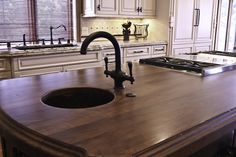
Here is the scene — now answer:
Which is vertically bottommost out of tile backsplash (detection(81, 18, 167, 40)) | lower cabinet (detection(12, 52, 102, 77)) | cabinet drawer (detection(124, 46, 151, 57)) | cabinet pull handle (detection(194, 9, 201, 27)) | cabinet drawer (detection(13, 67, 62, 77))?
cabinet drawer (detection(13, 67, 62, 77))

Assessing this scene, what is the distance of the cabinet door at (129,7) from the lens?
12.8ft

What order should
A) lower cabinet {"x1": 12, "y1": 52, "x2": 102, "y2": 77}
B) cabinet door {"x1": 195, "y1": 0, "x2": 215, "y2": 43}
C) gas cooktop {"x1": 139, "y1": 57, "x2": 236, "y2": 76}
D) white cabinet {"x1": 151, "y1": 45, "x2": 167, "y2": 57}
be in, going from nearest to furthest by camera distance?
gas cooktop {"x1": 139, "y1": 57, "x2": 236, "y2": 76}, lower cabinet {"x1": 12, "y1": 52, "x2": 102, "y2": 77}, white cabinet {"x1": 151, "y1": 45, "x2": 167, "y2": 57}, cabinet door {"x1": 195, "y1": 0, "x2": 215, "y2": 43}

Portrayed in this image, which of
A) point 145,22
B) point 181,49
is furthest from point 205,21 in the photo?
point 145,22

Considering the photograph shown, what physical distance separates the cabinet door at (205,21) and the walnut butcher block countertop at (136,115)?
11.4 feet

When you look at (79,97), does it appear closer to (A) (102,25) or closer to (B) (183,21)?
(A) (102,25)

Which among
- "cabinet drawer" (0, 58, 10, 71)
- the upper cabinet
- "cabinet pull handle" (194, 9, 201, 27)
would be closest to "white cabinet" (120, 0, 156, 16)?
the upper cabinet

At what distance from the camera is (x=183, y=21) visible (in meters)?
4.47

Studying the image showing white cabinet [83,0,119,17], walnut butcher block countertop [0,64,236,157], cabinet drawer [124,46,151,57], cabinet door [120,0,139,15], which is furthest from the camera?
cabinet door [120,0,139,15]

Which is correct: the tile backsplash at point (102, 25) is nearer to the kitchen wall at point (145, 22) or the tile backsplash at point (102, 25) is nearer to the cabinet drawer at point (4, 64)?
the kitchen wall at point (145, 22)

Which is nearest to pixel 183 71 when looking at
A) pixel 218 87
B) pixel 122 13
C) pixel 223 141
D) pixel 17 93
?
pixel 218 87

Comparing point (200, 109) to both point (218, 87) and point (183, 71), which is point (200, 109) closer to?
point (218, 87)

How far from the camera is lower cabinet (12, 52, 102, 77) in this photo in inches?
110

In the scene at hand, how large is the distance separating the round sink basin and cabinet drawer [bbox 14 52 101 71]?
164 centimetres

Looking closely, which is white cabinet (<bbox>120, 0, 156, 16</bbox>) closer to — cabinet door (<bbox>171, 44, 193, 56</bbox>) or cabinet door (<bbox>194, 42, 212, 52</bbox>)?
cabinet door (<bbox>171, 44, 193, 56</bbox>)
